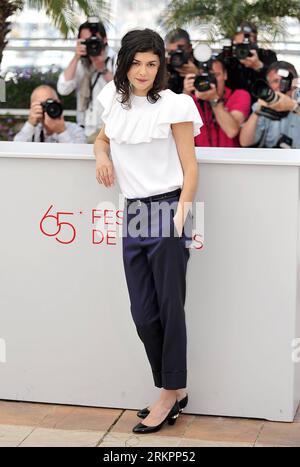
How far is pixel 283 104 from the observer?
608 centimetres

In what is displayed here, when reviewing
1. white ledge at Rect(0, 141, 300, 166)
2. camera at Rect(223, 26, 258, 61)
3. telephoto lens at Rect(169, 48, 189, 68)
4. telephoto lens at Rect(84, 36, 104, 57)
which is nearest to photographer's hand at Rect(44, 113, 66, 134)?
telephoto lens at Rect(84, 36, 104, 57)

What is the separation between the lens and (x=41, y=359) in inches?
170

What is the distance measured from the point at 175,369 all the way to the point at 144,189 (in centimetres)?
76

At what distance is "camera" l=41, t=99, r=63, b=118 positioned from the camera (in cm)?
638

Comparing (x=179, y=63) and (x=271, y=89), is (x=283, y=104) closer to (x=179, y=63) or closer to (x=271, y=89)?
(x=271, y=89)

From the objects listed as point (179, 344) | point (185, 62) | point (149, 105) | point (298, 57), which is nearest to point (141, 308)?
point (179, 344)

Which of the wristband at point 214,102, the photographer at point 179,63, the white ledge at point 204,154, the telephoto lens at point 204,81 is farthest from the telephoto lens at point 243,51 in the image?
the white ledge at point 204,154

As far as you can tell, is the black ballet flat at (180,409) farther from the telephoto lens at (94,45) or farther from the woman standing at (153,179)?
the telephoto lens at (94,45)

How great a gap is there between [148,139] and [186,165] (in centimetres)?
19

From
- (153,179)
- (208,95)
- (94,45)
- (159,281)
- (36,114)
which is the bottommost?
(159,281)

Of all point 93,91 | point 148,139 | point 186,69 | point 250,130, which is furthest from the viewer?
point 93,91

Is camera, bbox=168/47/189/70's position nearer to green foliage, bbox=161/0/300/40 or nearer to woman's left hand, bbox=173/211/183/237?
green foliage, bbox=161/0/300/40

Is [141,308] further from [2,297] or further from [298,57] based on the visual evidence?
[298,57]

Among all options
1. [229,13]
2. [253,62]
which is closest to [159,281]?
[253,62]
